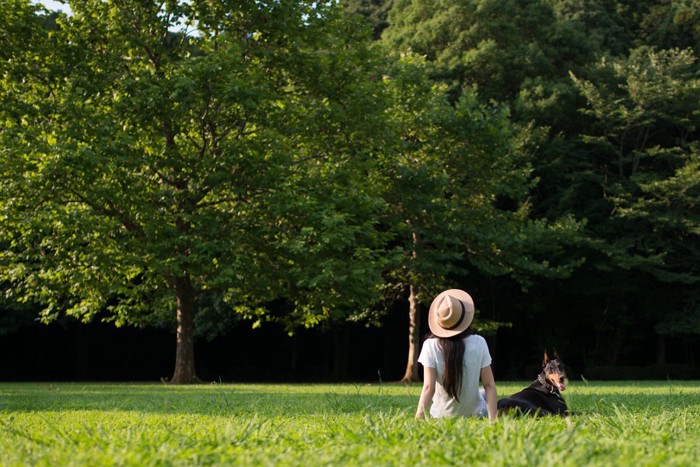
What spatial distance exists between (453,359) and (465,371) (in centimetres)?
16

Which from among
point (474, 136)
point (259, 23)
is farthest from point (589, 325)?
point (259, 23)

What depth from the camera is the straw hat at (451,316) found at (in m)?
6.21

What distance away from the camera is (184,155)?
67.8 feet

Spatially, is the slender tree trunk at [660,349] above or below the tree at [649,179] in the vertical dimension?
below

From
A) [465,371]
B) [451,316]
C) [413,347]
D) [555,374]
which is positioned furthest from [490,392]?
[413,347]

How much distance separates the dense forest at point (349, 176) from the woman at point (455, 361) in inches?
460

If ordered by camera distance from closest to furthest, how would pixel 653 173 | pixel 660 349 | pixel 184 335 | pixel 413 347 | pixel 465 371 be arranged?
1. pixel 465 371
2. pixel 184 335
3. pixel 413 347
4. pixel 653 173
5. pixel 660 349

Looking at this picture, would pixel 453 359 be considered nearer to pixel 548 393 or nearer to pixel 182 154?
pixel 548 393

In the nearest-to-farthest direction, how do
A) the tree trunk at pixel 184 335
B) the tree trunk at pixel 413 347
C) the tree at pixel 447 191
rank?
1. the tree trunk at pixel 184 335
2. the tree at pixel 447 191
3. the tree trunk at pixel 413 347

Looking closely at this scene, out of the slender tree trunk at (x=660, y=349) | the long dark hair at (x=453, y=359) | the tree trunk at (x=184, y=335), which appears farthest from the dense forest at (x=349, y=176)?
the long dark hair at (x=453, y=359)

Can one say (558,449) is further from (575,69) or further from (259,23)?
(575,69)

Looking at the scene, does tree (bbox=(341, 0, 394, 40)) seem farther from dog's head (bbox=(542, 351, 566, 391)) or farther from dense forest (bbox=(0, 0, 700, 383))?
dog's head (bbox=(542, 351, 566, 391))

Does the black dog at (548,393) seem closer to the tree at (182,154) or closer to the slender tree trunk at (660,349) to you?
the tree at (182,154)

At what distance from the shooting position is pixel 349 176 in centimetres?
2064
